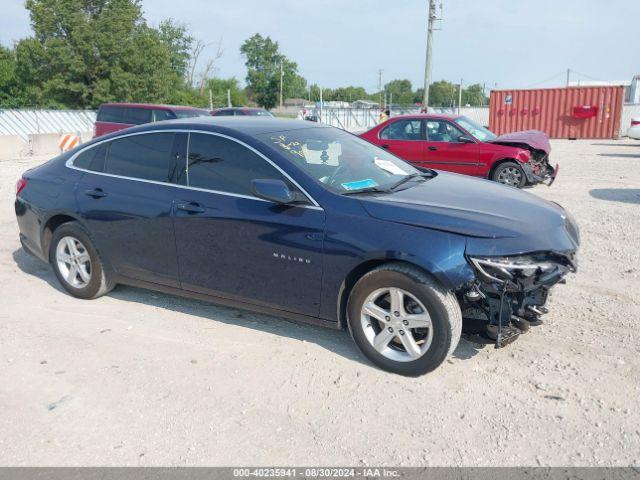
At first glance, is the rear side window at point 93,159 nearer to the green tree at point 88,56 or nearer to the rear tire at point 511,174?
the rear tire at point 511,174

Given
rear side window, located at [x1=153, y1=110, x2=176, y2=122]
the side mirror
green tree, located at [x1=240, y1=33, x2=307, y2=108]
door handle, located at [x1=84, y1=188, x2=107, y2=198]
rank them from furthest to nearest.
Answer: green tree, located at [x1=240, y1=33, x2=307, y2=108] → rear side window, located at [x1=153, y1=110, x2=176, y2=122] → door handle, located at [x1=84, y1=188, x2=107, y2=198] → the side mirror

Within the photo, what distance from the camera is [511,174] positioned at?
10.7 m

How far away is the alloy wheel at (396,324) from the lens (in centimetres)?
358

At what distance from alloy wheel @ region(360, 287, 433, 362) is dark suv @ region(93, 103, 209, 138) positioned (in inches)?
513

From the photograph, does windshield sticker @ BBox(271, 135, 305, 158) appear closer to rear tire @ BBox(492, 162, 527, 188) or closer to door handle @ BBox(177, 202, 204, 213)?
door handle @ BBox(177, 202, 204, 213)

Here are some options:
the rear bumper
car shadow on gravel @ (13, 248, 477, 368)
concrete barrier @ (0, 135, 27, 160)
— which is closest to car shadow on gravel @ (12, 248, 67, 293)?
car shadow on gravel @ (13, 248, 477, 368)

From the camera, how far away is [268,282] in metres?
4.04

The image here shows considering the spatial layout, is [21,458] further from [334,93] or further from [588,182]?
[334,93]

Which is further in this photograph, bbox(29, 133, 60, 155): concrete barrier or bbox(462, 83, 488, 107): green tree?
bbox(462, 83, 488, 107): green tree

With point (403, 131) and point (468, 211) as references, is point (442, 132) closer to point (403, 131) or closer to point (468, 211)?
point (403, 131)

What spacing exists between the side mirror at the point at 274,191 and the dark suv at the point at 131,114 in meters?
12.5

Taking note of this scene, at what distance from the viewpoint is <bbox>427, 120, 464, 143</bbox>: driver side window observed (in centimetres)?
1105

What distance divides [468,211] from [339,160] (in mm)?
1191

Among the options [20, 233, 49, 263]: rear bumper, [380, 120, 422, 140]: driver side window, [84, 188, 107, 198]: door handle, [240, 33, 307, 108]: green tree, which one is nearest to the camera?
[84, 188, 107, 198]: door handle
